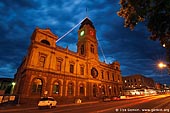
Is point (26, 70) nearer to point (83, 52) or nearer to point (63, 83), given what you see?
point (63, 83)

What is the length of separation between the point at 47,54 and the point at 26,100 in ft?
35.7

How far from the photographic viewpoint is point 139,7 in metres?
6.23

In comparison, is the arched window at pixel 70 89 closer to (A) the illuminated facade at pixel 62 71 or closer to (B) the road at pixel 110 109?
(A) the illuminated facade at pixel 62 71

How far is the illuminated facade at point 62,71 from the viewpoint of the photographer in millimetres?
24094

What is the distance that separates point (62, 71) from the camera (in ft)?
97.5

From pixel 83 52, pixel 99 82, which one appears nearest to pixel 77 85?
pixel 99 82

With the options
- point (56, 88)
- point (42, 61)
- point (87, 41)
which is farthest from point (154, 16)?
point (87, 41)

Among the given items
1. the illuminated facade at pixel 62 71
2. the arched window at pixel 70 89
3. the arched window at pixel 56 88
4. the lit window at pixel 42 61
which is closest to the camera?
the illuminated facade at pixel 62 71

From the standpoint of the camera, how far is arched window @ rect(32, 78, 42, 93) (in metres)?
23.6

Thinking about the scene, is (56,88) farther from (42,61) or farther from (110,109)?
→ (110,109)

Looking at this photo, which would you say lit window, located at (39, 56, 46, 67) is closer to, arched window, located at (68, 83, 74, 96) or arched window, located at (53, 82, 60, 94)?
arched window, located at (53, 82, 60, 94)

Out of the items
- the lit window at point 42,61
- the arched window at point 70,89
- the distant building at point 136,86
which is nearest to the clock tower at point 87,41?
the arched window at point 70,89

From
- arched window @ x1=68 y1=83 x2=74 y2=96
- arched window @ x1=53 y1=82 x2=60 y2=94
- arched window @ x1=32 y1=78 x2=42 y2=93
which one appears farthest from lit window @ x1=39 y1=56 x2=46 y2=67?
arched window @ x1=68 y1=83 x2=74 y2=96

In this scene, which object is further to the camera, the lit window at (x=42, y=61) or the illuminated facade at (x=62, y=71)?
the lit window at (x=42, y=61)
